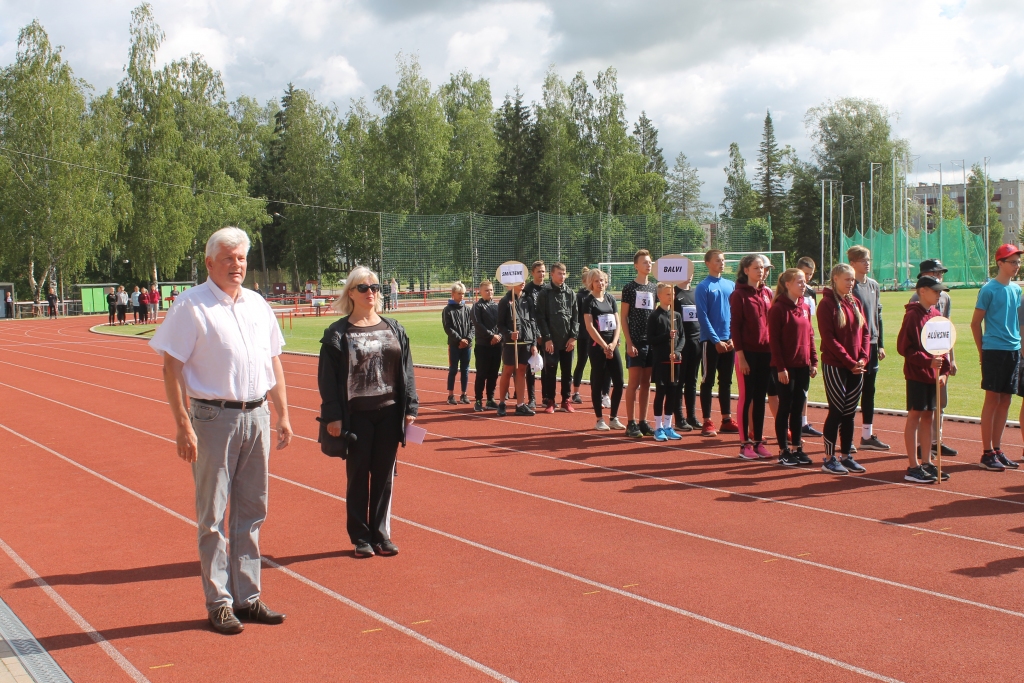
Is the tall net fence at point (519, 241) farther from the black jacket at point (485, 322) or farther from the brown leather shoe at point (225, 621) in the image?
the brown leather shoe at point (225, 621)

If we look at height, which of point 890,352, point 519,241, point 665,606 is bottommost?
point 665,606

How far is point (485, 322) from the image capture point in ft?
40.8

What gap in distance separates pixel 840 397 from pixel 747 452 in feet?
3.73

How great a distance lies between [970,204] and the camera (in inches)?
4648

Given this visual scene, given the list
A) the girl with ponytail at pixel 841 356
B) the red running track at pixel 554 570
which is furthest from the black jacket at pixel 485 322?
the girl with ponytail at pixel 841 356

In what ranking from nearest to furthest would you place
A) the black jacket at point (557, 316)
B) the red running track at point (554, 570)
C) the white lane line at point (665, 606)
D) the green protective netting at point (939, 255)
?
the white lane line at point (665, 606) < the red running track at point (554, 570) < the black jacket at point (557, 316) < the green protective netting at point (939, 255)

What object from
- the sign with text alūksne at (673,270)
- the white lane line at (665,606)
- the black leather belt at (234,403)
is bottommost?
the white lane line at (665,606)

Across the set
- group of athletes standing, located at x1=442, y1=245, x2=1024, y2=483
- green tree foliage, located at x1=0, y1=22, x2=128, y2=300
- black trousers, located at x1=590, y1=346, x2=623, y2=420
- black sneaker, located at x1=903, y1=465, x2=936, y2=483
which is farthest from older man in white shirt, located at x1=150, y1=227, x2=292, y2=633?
green tree foliage, located at x1=0, y1=22, x2=128, y2=300

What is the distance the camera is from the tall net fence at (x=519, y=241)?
44.2 meters

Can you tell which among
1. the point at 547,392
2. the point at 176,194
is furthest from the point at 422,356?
the point at 176,194

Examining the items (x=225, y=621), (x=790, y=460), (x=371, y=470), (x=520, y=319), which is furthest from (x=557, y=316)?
(x=225, y=621)

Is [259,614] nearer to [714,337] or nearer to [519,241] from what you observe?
[714,337]

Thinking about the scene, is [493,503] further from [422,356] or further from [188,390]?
[422,356]

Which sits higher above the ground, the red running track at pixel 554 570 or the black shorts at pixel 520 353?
the black shorts at pixel 520 353
